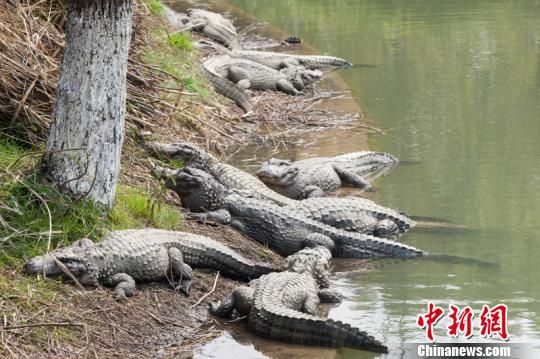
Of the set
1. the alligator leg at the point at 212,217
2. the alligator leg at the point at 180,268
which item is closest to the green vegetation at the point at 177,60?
the alligator leg at the point at 212,217

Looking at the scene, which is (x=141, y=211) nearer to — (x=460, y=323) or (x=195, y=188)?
(x=195, y=188)

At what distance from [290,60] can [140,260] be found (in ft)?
29.9

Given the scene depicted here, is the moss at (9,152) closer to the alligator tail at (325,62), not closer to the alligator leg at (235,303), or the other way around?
the alligator leg at (235,303)

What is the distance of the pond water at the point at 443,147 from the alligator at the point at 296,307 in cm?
8

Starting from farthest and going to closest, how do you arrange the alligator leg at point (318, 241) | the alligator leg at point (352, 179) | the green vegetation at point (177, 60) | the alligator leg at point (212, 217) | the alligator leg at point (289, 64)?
the alligator leg at point (289, 64)
the green vegetation at point (177, 60)
the alligator leg at point (352, 179)
the alligator leg at point (212, 217)
the alligator leg at point (318, 241)

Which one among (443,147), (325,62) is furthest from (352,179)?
(325,62)

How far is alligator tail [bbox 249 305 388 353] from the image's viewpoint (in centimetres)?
618

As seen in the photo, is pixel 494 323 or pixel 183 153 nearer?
pixel 494 323

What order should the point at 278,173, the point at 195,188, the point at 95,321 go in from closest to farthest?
1. the point at 95,321
2. the point at 195,188
3. the point at 278,173

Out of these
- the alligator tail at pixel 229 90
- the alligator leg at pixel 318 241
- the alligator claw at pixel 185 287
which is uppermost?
the alligator tail at pixel 229 90

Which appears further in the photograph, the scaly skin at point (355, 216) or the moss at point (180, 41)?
the moss at point (180, 41)

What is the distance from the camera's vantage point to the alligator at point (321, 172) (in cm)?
945

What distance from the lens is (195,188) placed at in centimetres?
838

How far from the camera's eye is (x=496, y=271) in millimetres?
7789
